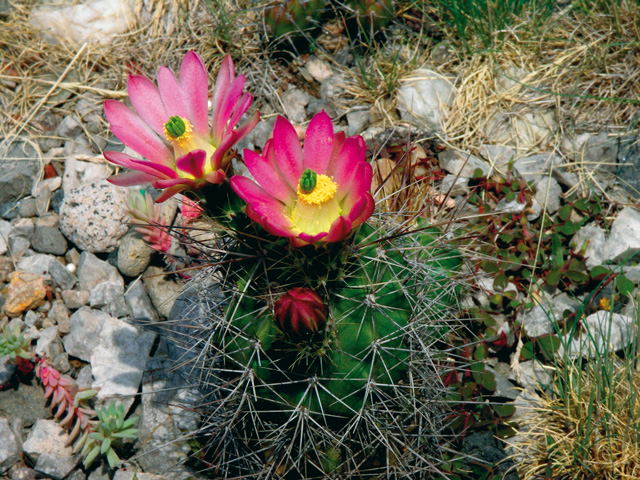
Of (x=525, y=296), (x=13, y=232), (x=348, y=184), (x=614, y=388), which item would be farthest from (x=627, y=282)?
(x=13, y=232)

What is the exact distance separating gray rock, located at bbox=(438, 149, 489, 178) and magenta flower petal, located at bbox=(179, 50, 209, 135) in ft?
5.84

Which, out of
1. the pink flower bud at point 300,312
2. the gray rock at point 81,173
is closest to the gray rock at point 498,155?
the pink flower bud at point 300,312

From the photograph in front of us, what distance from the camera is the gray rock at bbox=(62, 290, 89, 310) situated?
299 centimetres

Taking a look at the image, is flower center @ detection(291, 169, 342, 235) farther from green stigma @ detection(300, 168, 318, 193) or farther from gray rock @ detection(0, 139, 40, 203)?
gray rock @ detection(0, 139, 40, 203)

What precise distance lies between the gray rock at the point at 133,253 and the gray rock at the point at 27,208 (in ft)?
2.29

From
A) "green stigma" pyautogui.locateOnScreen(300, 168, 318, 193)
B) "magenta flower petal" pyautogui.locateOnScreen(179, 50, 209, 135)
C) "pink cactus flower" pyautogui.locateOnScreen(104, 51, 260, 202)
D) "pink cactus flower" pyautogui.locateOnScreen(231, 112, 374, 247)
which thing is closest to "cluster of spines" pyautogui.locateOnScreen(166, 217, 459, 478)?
"pink cactus flower" pyautogui.locateOnScreen(231, 112, 374, 247)

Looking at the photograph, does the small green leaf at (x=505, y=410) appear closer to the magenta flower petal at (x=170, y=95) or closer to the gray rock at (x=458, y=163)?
the gray rock at (x=458, y=163)

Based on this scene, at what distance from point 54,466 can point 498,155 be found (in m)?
2.81

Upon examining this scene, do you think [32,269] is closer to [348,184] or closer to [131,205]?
[131,205]

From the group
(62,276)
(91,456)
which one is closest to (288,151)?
(91,456)

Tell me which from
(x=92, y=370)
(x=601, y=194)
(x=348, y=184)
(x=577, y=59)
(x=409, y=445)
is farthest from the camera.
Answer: (x=577, y=59)

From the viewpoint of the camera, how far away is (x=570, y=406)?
234cm

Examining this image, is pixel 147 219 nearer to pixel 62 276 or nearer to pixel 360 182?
pixel 62 276

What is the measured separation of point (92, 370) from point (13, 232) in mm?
1046
